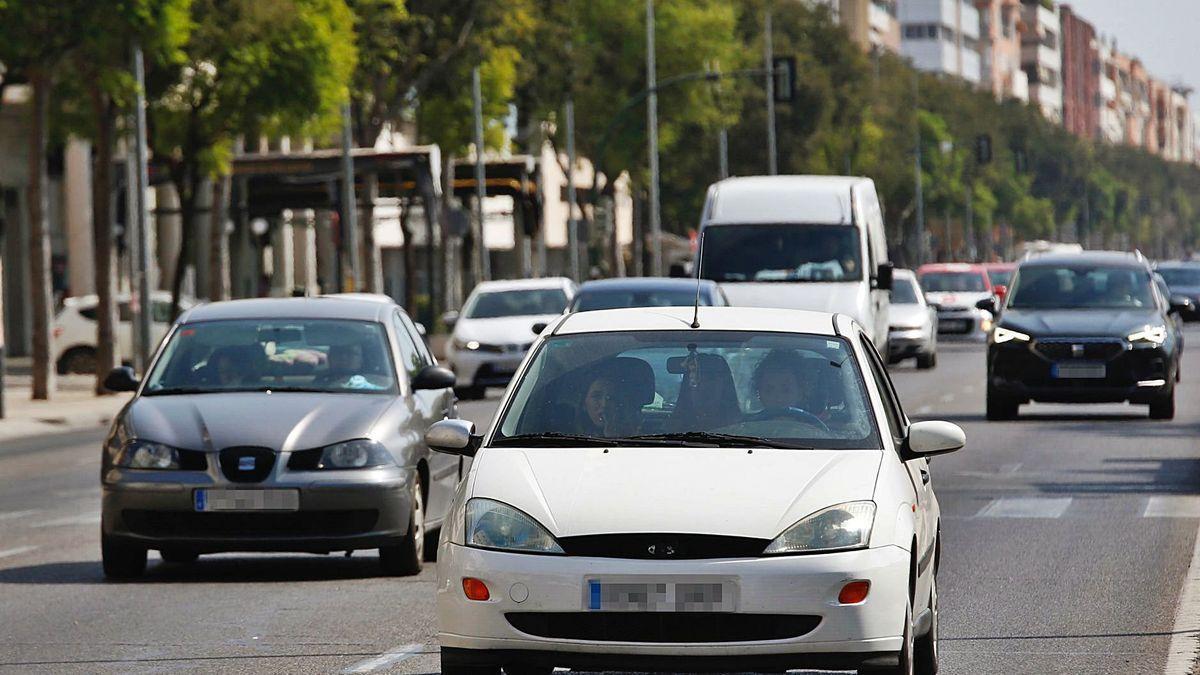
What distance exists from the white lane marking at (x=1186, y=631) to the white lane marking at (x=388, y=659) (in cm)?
278

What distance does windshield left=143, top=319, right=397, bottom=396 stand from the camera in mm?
13469

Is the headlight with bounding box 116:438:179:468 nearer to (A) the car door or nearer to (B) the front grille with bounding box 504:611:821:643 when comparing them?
(A) the car door

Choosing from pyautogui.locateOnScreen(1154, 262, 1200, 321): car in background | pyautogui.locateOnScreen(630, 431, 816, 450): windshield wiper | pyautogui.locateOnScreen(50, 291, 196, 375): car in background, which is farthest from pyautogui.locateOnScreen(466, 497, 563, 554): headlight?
pyautogui.locateOnScreen(1154, 262, 1200, 321): car in background

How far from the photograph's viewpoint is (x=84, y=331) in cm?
4578

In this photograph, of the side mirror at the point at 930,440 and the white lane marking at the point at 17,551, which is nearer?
the side mirror at the point at 930,440

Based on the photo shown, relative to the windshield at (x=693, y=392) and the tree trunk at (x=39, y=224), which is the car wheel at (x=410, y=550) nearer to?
the windshield at (x=693, y=392)

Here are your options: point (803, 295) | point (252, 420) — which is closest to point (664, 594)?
point (252, 420)

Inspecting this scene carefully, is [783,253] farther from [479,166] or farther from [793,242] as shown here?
[479,166]

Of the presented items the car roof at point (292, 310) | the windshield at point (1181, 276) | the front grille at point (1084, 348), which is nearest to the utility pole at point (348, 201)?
the windshield at point (1181, 276)

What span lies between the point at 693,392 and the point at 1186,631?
Answer: 3055mm

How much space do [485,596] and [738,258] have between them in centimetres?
2206

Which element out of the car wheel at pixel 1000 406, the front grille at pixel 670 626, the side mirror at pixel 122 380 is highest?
the side mirror at pixel 122 380

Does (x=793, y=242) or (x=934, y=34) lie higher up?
(x=934, y=34)

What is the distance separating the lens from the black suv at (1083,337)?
2591cm
